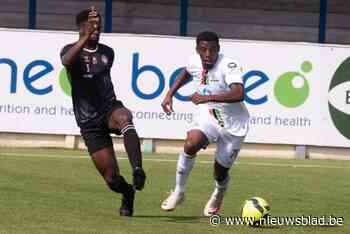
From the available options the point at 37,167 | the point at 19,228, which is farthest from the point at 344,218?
the point at 37,167

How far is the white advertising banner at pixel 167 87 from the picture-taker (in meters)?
20.6

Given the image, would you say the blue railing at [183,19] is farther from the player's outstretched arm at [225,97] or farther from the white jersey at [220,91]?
the player's outstretched arm at [225,97]

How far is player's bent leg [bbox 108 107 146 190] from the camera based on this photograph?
412 inches

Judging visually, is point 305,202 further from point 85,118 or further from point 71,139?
point 71,139

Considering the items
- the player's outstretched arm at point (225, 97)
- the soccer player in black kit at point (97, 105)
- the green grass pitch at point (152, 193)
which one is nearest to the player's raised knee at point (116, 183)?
the soccer player in black kit at point (97, 105)

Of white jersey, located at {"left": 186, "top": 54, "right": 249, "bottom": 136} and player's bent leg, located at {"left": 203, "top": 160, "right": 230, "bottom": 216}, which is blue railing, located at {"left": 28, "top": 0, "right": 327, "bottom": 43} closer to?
player's bent leg, located at {"left": 203, "top": 160, "right": 230, "bottom": 216}

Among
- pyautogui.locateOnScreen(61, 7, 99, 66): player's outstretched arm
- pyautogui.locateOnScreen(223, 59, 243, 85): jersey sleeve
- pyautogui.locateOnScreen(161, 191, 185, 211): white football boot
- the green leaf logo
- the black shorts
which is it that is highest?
pyautogui.locateOnScreen(61, 7, 99, 66): player's outstretched arm

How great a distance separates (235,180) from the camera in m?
16.2

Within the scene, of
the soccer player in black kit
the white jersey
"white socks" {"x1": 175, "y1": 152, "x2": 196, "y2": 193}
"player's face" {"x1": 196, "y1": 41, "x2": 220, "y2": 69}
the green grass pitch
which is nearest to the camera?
the green grass pitch

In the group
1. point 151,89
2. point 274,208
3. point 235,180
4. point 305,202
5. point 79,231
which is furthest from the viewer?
point 151,89

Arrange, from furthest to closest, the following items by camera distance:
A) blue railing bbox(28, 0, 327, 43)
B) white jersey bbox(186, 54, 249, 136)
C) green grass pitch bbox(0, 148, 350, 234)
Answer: blue railing bbox(28, 0, 327, 43)
white jersey bbox(186, 54, 249, 136)
green grass pitch bbox(0, 148, 350, 234)

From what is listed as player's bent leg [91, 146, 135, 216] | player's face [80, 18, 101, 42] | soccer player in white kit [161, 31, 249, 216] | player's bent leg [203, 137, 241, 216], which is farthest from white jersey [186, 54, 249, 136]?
player's face [80, 18, 101, 42]

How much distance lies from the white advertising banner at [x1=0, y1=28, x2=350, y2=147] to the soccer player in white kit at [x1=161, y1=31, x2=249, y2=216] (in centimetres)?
897

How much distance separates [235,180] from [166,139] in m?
4.77
